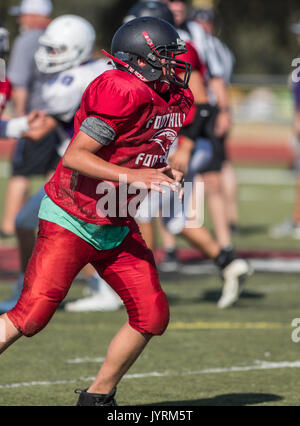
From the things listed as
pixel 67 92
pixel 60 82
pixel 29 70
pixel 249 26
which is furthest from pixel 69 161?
pixel 249 26

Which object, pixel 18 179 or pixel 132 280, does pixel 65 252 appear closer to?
pixel 132 280

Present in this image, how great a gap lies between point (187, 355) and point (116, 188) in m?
1.71

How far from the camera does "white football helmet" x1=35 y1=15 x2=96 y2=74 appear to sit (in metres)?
6.12

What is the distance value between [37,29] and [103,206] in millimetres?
5725

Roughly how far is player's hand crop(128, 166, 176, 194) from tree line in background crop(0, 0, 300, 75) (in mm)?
32515

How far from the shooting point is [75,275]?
4152 mm

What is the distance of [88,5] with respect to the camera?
47.1m

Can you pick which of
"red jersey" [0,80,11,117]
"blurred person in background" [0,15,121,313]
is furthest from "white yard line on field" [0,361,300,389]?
"red jersey" [0,80,11,117]

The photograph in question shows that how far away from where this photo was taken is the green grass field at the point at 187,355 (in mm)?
4707

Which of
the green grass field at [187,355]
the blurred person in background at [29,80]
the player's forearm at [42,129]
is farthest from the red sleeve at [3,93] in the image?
the blurred person in background at [29,80]

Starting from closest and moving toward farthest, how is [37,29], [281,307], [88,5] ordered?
[281,307] → [37,29] → [88,5]

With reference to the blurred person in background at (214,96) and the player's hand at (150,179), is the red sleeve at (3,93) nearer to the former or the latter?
the blurred person in background at (214,96)
